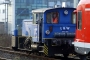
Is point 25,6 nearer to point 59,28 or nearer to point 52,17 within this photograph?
point 52,17

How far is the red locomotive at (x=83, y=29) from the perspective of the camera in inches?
470

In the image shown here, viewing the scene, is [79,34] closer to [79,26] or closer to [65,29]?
[79,26]

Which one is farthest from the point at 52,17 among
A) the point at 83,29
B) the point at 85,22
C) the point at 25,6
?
the point at 25,6

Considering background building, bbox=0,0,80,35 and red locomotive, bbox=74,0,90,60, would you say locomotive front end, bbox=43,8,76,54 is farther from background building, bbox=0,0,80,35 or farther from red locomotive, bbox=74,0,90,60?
background building, bbox=0,0,80,35

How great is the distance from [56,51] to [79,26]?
3928mm

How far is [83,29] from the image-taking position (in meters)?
12.2

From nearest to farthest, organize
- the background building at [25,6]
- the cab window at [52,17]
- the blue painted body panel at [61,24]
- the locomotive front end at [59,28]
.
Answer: the locomotive front end at [59,28] < the blue painted body panel at [61,24] < the cab window at [52,17] < the background building at [25,6]

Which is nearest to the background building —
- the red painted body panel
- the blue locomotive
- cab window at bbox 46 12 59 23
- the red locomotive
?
the blue locomotive

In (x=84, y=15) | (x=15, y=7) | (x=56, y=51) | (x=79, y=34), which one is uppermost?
(x=15, y=7)

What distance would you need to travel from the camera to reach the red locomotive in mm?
11938

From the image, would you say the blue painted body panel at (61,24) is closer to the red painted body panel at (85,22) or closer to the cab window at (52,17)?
the cab window at (52,17)

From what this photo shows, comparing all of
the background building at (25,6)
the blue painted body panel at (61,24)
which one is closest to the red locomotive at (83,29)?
the blue painted body panel at (61,24)

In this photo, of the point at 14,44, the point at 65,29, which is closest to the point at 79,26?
the point at 65,29

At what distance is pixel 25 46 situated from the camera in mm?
20500
